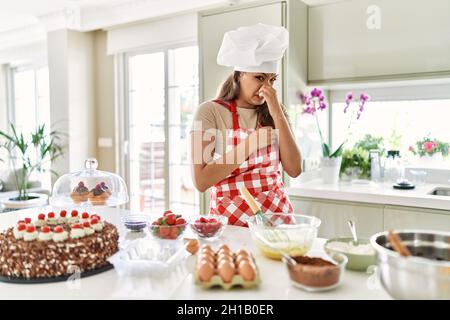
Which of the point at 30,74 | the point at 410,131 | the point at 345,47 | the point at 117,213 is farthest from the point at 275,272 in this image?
the point at 30,74

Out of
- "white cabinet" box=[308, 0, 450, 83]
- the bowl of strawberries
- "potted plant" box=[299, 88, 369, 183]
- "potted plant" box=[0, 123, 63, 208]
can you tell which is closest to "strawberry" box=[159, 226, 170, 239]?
the bowl of strawberries

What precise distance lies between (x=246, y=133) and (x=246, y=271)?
835 millimetres

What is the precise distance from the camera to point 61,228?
1.12 m

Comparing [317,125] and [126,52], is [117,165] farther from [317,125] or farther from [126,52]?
[317,125]

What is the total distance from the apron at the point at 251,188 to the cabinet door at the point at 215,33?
1029 mm

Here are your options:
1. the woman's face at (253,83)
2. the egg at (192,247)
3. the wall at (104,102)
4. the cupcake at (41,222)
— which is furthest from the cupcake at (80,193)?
the wall at (104,102)

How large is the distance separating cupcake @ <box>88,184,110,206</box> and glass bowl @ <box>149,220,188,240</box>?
0.42m

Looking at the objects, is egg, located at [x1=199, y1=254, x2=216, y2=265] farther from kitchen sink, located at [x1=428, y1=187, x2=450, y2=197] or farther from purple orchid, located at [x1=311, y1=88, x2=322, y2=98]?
kitchen sink, located at [x1=428, y1=187, x2=450, y2=197]

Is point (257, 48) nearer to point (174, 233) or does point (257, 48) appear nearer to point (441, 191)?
point (174, 233)

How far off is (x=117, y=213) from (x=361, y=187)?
A: 1.50 m

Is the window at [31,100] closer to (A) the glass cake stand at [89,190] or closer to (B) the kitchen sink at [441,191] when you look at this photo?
(A) the glass cake stand at [89,190]

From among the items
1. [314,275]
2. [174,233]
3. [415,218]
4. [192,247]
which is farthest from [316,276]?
[415,218]

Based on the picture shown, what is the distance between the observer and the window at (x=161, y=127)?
3.90 meters
